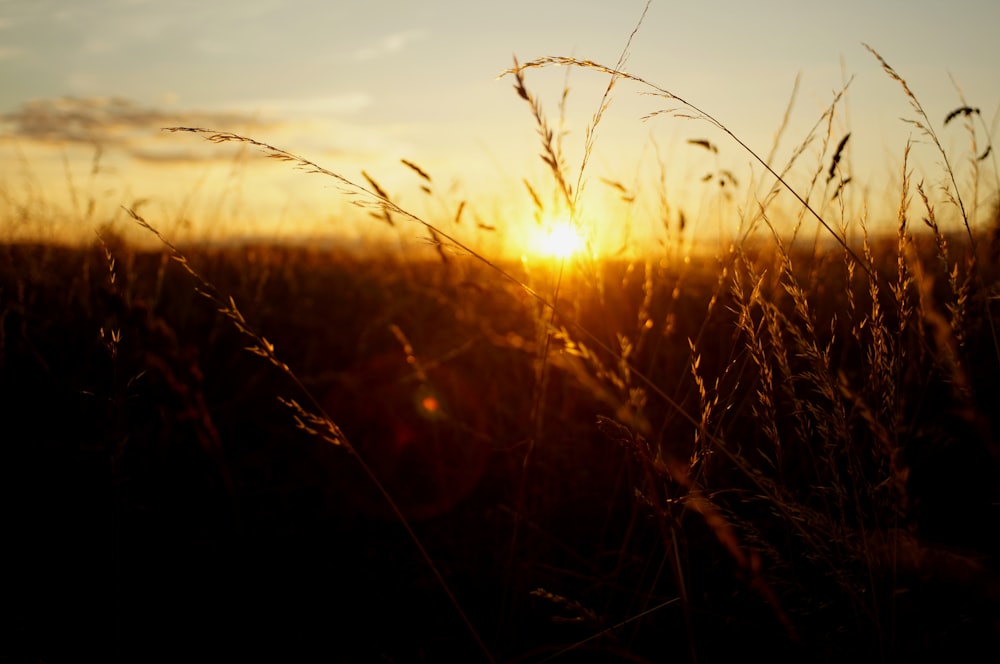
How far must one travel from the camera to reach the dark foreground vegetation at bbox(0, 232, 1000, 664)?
1115 millimetres

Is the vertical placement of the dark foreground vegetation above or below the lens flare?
below

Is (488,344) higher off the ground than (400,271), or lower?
lower

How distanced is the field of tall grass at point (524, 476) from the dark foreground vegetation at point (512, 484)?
12mm

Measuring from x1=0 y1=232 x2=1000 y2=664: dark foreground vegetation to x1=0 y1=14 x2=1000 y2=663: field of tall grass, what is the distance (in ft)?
0.04

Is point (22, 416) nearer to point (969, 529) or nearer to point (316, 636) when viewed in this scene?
point (316, 636)

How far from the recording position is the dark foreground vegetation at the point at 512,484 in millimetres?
1115

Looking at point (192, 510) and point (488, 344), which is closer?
point (192, 510)

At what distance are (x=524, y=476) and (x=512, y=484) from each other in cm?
95

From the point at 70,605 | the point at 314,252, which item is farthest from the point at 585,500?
the point at 314,252

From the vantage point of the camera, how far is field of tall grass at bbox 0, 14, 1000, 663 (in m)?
1.12

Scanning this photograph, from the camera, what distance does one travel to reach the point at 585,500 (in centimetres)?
201

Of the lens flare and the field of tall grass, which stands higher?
the lens flare

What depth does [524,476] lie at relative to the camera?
1314mm

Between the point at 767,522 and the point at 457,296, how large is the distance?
2489 millimetres
